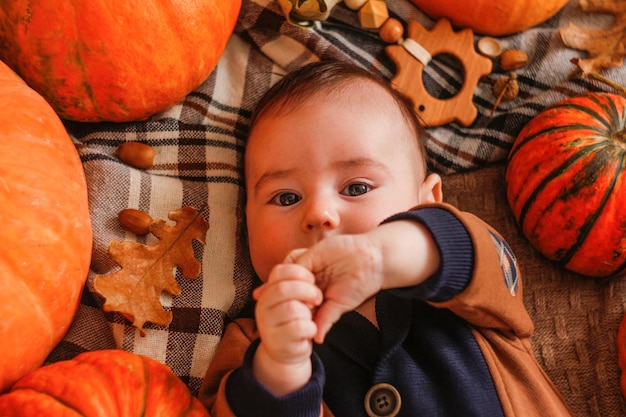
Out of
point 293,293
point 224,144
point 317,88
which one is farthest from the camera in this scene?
point 224,144

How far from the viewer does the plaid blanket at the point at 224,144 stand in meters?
1.40

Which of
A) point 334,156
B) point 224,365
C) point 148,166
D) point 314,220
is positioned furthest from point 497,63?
point 224,365

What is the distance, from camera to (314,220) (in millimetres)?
1218

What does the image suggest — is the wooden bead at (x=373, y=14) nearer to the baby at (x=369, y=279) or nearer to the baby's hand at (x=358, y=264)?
the baby at (x=369, y=279)

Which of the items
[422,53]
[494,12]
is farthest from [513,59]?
[422,53]

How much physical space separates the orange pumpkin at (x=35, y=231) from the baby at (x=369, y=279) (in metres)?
0.34

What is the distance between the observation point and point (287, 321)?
3.26ft

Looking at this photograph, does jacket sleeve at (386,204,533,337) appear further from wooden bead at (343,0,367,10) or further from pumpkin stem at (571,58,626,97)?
wooden bead at (343,0,367,10)

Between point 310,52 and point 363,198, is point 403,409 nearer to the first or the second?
point 363,198

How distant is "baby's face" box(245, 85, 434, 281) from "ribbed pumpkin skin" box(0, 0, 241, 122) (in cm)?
26

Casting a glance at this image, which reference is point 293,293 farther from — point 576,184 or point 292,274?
point 576,184

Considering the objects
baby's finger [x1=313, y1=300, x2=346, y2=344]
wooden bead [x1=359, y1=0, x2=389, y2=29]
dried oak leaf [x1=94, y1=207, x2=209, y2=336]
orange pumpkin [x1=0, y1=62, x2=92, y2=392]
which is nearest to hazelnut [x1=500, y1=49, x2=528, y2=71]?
wooden bead [x1=359, y1=0, x2=389, y2=29]

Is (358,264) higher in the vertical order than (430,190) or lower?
higher

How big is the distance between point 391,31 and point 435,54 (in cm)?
14
